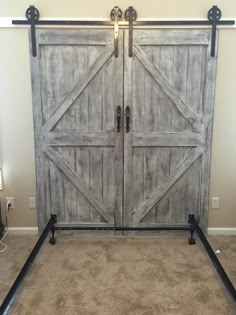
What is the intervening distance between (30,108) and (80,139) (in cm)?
54

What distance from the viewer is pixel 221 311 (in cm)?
239

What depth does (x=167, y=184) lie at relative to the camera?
3.42 m

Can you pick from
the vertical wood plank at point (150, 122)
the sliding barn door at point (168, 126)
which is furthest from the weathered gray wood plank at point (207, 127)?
the vertical wood plank at point (150, 122)

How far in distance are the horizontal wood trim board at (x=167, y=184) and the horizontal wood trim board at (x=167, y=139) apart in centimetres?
9

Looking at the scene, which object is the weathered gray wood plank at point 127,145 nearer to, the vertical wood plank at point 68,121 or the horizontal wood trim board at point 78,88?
the horizontal wood trim board at point 78,88

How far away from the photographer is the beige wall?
3.08 m

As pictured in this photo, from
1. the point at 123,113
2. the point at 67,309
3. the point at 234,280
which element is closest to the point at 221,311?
the point at 234,280

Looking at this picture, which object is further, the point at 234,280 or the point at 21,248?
the point at 21,248

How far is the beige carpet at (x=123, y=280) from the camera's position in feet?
7.98

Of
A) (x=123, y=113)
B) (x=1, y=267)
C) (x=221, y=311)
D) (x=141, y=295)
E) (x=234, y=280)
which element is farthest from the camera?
(x=123, y=113)

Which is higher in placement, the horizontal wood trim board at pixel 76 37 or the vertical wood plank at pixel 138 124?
the horizontal wood trim board at pixel 76 37

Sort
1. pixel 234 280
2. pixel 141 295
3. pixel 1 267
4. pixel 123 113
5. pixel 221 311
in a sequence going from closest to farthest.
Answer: pixel 221 311
pixel 141 295
pixel 234 280
pixel 1 267
pixel 123 113

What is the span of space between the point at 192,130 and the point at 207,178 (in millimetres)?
493

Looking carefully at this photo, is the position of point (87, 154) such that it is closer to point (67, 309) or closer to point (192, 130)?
point (192, 130)
